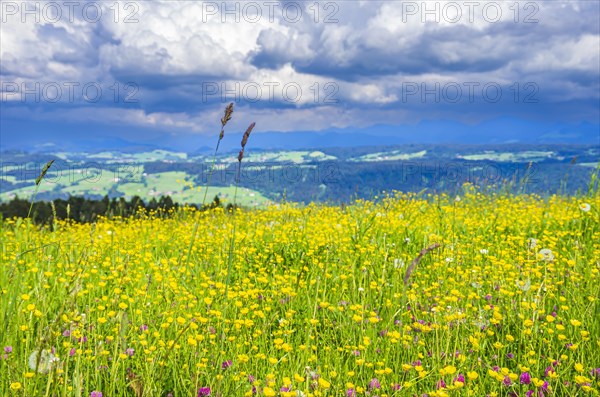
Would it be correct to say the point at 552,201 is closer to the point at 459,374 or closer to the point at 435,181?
the point at 435,181

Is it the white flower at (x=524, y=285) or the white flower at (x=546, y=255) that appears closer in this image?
the white flower at (x=524, y=285)

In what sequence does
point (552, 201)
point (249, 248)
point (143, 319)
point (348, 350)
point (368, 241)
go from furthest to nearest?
point (552, 201)
point (368, 241)
point (249, 248)
point (143, 319)
point (348, 350)

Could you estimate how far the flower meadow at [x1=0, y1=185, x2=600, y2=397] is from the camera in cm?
285

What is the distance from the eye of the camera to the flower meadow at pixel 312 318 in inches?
112

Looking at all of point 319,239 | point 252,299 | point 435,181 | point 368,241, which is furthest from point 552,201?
point 252,299

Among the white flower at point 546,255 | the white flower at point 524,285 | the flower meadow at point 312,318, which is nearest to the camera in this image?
the flower meadow at point 312,318

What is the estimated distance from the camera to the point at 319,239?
20.8ft

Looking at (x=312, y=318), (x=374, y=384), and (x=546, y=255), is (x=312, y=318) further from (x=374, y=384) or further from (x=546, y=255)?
(x=546, y=255)

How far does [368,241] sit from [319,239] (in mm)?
741

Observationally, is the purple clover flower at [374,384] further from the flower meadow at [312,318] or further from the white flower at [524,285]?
the white flower at [524,285]

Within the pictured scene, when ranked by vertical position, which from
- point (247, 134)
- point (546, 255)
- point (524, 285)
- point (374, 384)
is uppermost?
point (247, 134)

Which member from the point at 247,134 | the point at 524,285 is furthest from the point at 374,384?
the point at 524,285

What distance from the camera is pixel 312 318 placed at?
13.7 ft

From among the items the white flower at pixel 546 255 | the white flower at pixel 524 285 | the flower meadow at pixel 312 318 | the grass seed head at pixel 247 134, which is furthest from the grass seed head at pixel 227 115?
the white flower at pixel 546 255
